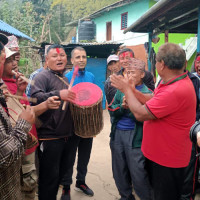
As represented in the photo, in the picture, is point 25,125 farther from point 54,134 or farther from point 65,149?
point 65,149

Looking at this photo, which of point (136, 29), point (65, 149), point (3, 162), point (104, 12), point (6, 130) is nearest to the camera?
point (3, 162)

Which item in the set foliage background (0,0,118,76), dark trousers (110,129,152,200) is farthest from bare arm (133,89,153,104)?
foliage background (0,0,118,76)

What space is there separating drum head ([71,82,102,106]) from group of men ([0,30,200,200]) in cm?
17

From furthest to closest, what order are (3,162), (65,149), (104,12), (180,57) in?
(104,12), (65,149), (180,57), (3,162)

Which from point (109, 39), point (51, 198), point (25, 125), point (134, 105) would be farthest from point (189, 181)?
point (109, 39)

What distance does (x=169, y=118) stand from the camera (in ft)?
6.79

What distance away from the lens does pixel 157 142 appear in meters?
2.16

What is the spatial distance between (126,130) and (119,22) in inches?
602

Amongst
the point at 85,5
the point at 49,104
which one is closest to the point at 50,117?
the point at 49,104

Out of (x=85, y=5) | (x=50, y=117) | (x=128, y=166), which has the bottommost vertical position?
(x=128, y=166)

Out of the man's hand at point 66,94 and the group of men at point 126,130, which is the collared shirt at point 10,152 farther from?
the man's hand at point 66,94

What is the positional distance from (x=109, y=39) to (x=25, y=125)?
17.8 m

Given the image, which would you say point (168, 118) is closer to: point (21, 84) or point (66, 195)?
point (21, 84)

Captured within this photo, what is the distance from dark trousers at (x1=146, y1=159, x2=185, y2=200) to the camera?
7.01 ft
